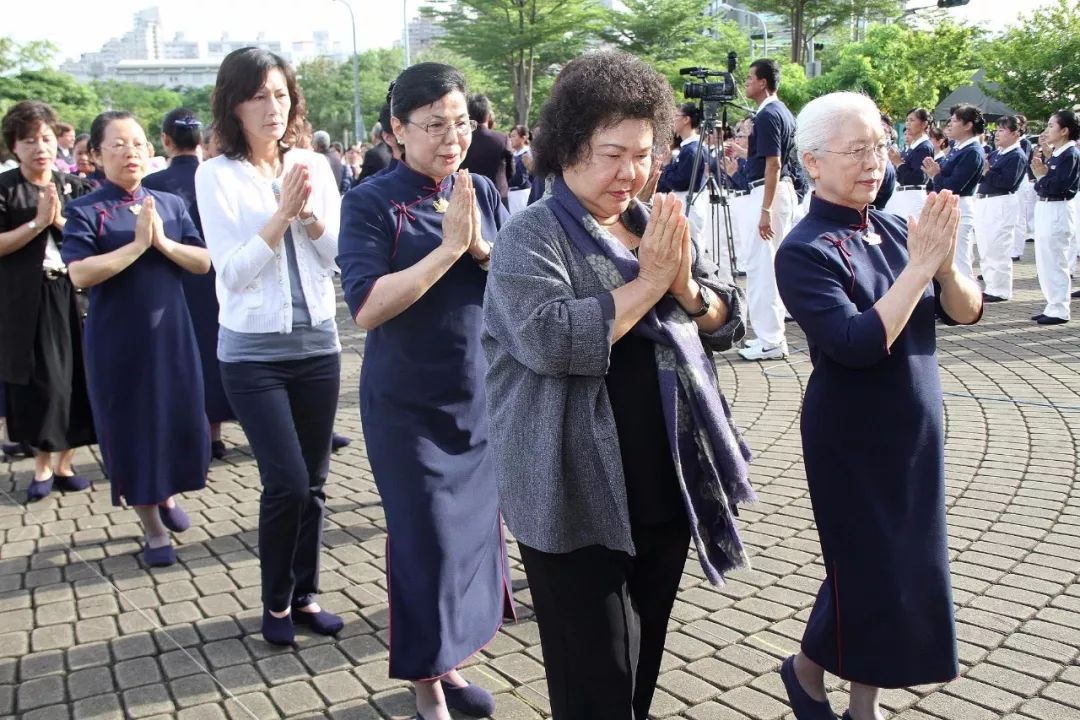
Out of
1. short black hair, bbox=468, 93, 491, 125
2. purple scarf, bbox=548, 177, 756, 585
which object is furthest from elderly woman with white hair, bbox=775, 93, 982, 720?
short black hair, bbox=468, 93, 491, 125

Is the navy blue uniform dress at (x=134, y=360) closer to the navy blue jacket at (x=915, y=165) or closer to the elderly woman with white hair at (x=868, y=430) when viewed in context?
the elderly woman with white hair at (x=868, y=430)

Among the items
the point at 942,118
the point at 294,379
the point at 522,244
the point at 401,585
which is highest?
the point at 942,118

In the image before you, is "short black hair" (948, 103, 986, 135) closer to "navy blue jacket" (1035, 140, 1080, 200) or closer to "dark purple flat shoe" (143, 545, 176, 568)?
"navy blue jacket" (1035, 140, 1080, 200)

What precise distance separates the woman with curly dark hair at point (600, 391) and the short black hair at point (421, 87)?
0.78 meters

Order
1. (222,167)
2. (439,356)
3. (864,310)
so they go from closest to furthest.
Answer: (864,310)
(439,356)
(222,167)

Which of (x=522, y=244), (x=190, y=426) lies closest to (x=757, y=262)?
(x=190, y=426)

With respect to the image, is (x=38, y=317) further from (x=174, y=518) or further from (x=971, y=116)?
(x=971, y=116)

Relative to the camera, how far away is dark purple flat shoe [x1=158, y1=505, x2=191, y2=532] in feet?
17.5

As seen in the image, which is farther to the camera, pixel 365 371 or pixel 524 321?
pixel 365 371

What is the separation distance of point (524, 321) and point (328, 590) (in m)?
2.60

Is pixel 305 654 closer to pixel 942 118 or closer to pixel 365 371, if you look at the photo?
pixel 365 371

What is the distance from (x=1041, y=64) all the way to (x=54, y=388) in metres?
29.1

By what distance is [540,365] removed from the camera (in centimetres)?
231

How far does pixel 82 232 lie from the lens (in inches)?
190
